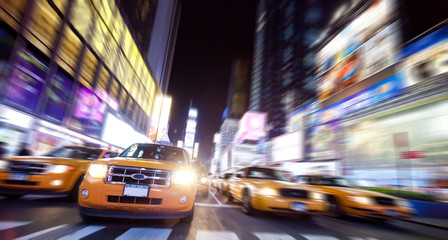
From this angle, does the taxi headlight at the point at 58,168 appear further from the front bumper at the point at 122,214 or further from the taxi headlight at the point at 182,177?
the taxi headlight at the point at 182,177

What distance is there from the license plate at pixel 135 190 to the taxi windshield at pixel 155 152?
141cm

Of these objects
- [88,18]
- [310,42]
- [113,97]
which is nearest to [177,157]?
[88,18]

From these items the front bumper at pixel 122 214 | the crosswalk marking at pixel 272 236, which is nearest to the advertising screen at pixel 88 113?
the front bumper at pixel 122 214

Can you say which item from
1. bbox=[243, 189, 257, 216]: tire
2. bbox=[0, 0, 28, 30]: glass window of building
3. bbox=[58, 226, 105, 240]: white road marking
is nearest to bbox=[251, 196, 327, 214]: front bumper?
bbox=[243, 189, 257, 216]: tire

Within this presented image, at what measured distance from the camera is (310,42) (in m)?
56.8

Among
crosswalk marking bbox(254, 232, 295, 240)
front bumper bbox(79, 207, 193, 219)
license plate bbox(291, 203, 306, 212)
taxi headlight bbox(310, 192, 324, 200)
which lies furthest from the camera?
taxi headlight bbox(310, 192, 324, 200)

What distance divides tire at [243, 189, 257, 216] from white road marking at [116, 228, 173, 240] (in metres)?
2.87

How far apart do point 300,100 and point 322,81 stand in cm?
2656

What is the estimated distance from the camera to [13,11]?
Result: 37.8ft

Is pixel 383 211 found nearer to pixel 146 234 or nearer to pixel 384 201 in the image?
pixel 384 201

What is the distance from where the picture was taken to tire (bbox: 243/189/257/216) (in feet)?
19.0

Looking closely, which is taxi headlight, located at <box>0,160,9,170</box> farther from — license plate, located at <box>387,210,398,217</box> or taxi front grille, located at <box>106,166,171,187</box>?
→ license plate, located at <box>387,210,398,217</box>

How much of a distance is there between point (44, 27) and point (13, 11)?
248 cm

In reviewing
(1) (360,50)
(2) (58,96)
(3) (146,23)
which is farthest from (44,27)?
(3) (146,23)
